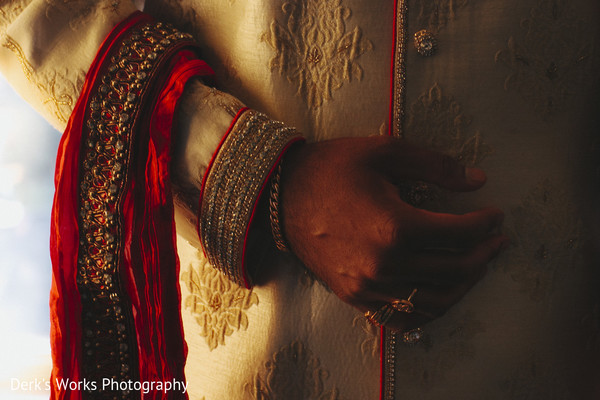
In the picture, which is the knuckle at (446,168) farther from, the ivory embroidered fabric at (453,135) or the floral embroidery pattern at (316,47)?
the floral embroidery pattern at (316,47)

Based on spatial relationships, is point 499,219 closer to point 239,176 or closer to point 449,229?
point 449,229

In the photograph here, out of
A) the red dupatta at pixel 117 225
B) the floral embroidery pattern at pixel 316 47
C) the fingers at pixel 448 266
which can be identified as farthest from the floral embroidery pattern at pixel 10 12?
the fingers at pixel 448 266

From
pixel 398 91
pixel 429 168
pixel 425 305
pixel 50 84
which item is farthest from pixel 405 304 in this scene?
pixel 50 84

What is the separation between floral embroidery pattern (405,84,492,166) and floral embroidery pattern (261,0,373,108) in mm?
94

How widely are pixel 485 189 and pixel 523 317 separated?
0.18 meters

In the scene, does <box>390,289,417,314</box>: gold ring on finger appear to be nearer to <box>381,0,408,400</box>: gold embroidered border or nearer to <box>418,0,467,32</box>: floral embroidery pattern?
<box>381,0,408,400</box>: gold embroidered border

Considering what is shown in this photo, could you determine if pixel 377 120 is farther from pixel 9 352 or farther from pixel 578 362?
pixel 9 352

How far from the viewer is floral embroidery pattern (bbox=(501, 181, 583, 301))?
0.62 m

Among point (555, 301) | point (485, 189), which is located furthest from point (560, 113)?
point (555, 301)

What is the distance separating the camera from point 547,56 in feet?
1.98

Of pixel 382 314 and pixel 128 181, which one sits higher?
pixel 128 181

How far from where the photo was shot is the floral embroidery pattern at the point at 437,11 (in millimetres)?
585

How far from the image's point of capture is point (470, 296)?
24.5 inches

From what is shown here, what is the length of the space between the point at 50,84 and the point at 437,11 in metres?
0.51
